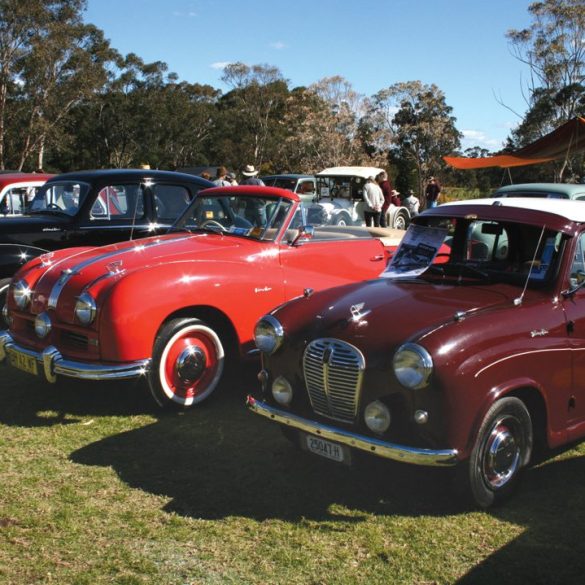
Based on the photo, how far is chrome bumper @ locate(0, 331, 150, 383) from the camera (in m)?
5.09

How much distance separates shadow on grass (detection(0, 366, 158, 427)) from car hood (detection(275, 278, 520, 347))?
1664 mm

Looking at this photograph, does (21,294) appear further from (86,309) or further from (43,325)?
(86,309)

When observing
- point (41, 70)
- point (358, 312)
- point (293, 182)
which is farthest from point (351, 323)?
point (41, 70)

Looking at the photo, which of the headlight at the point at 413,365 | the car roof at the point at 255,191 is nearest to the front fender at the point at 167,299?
the car roof at the point at 255,191

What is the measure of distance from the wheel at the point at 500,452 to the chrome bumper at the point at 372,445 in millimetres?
233

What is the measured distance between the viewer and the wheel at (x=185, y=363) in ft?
17.6

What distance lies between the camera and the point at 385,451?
3.62m

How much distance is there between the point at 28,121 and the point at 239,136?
21797 millimetres

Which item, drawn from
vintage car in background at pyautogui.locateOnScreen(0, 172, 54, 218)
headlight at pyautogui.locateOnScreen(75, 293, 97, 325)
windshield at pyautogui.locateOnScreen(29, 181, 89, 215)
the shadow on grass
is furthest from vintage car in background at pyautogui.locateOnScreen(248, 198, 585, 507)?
vintage car in background at pyautogui.locateOnScreen(0, 172, 54, 218)

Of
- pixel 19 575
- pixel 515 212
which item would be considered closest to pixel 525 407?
pixel 515 212

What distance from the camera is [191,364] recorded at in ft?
18.2

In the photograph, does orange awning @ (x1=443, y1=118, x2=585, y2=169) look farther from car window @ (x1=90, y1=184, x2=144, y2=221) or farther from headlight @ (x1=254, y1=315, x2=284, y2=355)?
headlight @ (x1=254, y1=315, x2=284, y2=355)

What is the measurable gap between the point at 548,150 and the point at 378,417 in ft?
36.1

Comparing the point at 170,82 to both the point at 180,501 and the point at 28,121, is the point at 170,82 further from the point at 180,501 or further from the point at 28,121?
Answer: the point at 180,501
